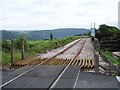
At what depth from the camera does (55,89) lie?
312 inches

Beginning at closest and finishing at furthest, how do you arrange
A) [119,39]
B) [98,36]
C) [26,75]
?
[26,75] < [119,39] < [98,36]

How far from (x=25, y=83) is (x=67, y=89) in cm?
151

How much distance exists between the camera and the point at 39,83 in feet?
28.9

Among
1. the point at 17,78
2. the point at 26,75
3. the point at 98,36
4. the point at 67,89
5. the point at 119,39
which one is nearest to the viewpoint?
the point at 67,89

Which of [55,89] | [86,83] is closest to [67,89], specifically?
[55,89]

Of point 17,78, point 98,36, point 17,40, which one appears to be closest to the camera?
point 17,78

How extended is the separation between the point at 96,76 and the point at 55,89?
277 cm

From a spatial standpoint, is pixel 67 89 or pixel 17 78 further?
pixel 17 78

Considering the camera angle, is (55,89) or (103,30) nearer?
(55,89)

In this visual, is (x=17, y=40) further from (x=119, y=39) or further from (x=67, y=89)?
(x=67, y=89)

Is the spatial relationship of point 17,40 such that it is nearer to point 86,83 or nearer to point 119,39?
point 119,39

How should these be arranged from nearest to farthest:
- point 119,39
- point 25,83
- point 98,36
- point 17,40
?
point 25,83 < point 17,40 < point 119,39 < point 98,36

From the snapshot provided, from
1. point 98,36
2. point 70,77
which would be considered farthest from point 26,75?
point 98,36

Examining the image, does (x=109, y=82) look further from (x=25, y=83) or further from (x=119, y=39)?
(x=119, y=39)
